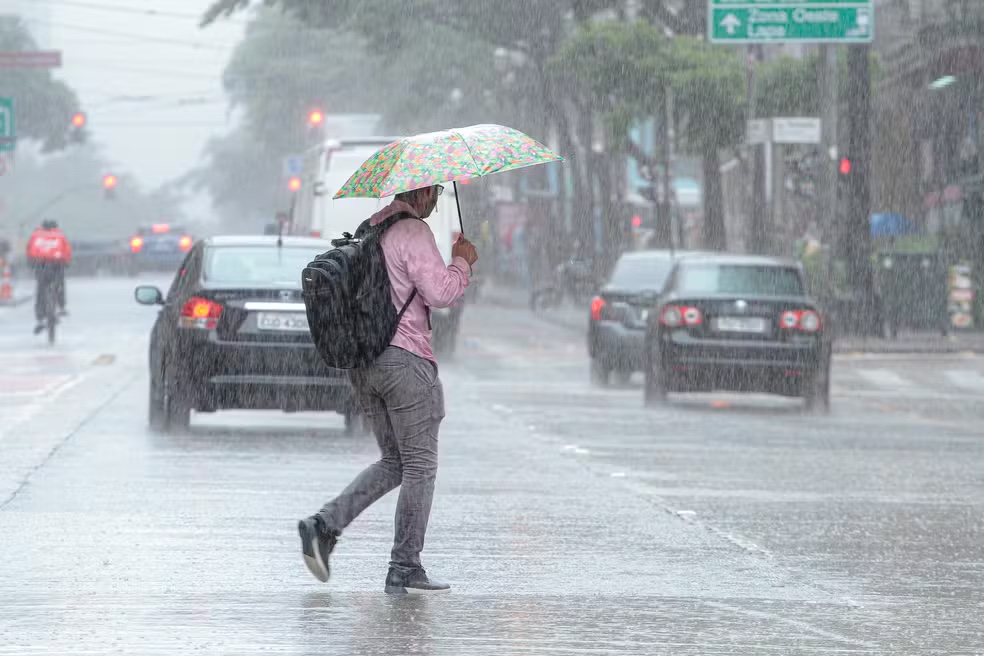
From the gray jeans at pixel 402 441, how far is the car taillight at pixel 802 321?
39.3 feet

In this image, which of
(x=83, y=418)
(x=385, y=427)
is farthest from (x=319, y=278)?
(x=83, y=418)

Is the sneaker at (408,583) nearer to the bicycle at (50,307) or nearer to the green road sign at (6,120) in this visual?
the bicycle at (50,307)

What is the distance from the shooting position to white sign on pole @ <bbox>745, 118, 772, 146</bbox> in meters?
33.0

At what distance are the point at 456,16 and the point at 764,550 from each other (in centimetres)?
3918

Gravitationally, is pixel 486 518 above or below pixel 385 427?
below

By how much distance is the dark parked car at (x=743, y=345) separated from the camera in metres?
20.0

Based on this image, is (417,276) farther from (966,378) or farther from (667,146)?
(667,146)

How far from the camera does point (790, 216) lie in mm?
58219

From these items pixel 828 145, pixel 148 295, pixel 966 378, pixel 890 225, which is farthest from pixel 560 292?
pixel 148 295

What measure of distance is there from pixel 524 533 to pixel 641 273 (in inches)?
551

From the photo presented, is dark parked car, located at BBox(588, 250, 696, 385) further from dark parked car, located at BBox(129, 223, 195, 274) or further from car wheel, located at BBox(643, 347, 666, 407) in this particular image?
dark parked car, located at BBox(129, 223, 195, 274)

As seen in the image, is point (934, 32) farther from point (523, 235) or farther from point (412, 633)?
point (412, 633)

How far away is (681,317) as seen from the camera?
20.2 m

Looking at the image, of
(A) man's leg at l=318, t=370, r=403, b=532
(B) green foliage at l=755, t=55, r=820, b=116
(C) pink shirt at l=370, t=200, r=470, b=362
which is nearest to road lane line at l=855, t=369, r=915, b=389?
(B) green foliage at l=755, t=55, r=820, b=116
